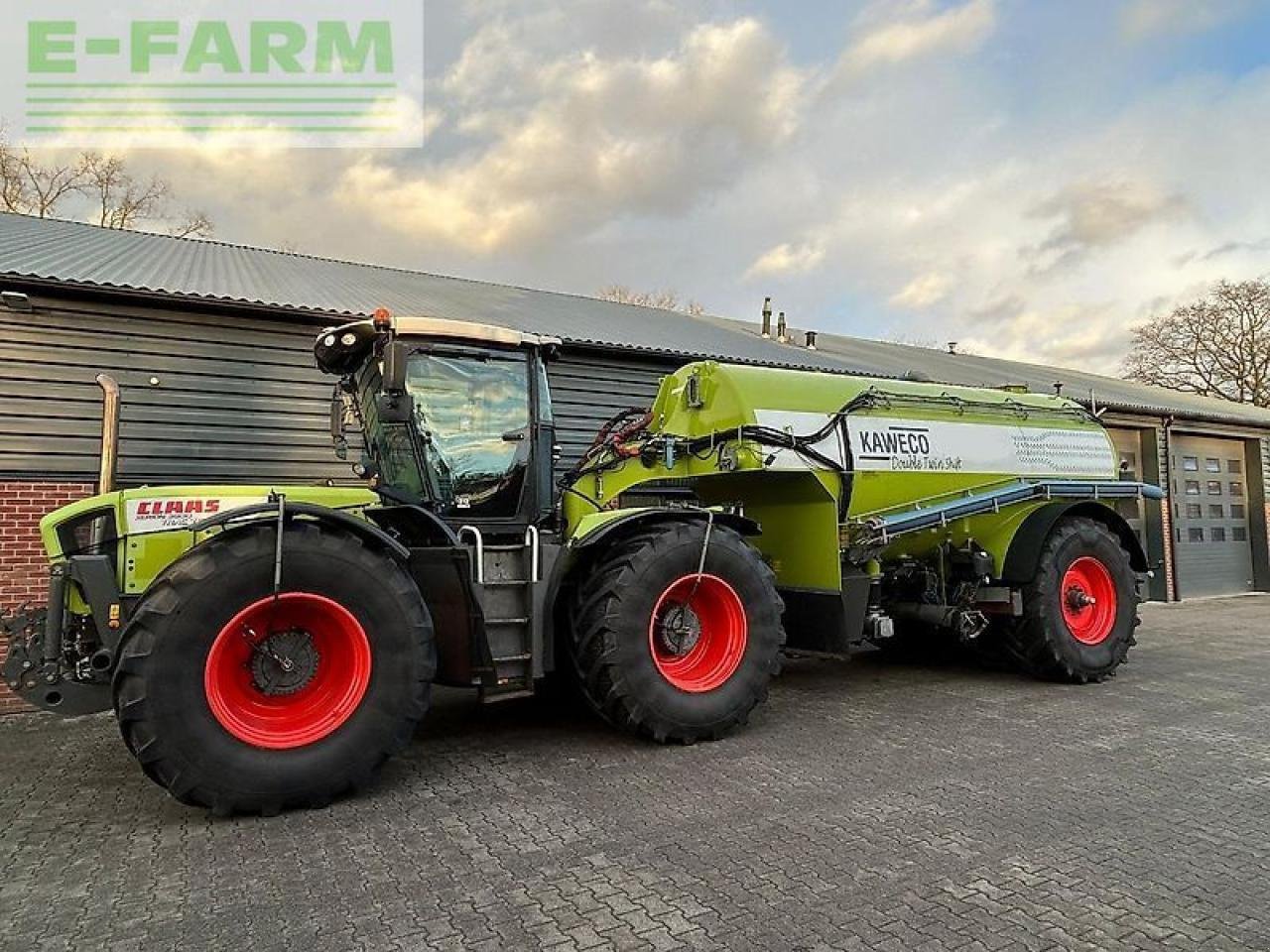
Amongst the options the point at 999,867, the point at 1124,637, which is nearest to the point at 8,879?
the point at 999,867

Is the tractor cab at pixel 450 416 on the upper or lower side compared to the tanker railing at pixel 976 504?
upper

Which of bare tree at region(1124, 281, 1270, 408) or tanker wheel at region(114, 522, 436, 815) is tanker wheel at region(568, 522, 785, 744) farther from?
bare tree at region(1124, 281, 1270, 408)

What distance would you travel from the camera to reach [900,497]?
274 inches

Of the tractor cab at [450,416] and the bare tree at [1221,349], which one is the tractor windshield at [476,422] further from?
the bare tree at [1221,349]

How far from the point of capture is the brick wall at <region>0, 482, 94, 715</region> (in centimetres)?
695

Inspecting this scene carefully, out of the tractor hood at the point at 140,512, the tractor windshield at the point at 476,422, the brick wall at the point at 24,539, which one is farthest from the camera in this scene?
the brick wall at the point at 24,539

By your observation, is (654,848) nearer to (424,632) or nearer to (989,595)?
(424,632)

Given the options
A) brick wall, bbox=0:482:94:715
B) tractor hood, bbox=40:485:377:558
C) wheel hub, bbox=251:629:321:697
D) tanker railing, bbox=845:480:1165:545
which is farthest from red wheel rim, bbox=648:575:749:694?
brick wall, bbox=0:482:94:715

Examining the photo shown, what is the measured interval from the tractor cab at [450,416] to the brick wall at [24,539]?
3.37m

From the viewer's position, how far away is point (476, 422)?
5.44m

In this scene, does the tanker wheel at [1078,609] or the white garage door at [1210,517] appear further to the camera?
the white garage door at [1210,517]

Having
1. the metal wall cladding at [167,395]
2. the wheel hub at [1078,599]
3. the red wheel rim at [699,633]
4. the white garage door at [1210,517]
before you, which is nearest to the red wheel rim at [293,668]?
the red wheel rim at [699,633]

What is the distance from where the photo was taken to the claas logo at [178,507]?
445cm

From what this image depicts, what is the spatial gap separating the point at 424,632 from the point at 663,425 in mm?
3095
